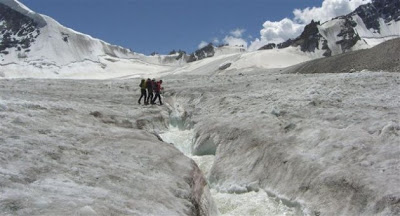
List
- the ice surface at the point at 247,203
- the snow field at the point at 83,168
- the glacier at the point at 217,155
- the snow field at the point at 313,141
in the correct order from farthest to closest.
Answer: the ice surface at the point at 247,203, the snow field at the point at 313,141, the glacier at the point at 217,155, the snow field at the point at 83,168

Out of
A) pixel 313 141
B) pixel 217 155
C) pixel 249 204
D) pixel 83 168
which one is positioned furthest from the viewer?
pixel 217 155

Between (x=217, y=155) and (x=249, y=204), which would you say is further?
(x=217, y=155)

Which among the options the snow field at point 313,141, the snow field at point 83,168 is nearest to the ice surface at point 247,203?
the snow field at point 313,141

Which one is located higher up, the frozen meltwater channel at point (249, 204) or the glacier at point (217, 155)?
the glacier at point (217, 155)

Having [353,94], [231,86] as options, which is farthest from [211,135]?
[231,86]

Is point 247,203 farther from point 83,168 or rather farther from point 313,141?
point 83,168

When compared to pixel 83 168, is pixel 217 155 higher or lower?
lower

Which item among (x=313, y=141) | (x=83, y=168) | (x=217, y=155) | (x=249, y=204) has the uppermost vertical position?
(x=83, y=168)

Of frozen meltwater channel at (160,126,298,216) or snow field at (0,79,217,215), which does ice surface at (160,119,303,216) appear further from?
snow field at (0,79,217,215)

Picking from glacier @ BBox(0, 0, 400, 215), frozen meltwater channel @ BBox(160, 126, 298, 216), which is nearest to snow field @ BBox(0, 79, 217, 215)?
glacier @ BBox(0, 0, 400, 215)

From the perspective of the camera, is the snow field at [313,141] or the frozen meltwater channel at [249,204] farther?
the frozen meltwater channel at [249,204]

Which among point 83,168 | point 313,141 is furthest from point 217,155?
point 83,168

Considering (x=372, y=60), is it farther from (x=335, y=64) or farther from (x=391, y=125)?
(x=391, y=125)

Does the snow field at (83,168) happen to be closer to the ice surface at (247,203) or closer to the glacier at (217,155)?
the glacier at (217,155)
